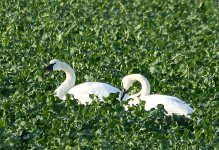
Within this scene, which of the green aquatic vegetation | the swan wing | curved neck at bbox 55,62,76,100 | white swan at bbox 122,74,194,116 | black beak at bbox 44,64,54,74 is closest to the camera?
the green aquatic vegetation

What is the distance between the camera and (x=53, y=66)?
1380 centimetres

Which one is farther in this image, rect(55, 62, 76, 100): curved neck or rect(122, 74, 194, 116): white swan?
rect(55, 62, 76, 100): curved neck

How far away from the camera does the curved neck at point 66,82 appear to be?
13.2 meters

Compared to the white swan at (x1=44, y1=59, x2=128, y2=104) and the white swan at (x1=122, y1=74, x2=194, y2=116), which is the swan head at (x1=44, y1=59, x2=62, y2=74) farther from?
the white swan at (x1=122, y1=74, x2=194, y2=116)

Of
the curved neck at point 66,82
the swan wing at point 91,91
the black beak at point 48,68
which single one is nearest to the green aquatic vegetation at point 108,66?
the black beak at point 48,68

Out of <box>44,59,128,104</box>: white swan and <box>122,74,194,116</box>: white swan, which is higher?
<box>44,59,128,104</box>: white swan

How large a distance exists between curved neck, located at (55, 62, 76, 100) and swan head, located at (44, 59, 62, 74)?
47mm

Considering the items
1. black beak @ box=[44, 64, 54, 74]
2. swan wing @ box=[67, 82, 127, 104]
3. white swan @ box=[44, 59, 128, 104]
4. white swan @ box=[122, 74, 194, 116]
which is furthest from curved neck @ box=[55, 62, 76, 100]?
white swan @ box=[122, 74, 194, 116]

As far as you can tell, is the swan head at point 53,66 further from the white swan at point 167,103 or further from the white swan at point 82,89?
the white swan at point 167,103

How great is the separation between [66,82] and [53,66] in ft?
1.48

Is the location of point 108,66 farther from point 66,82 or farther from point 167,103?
point 167,103

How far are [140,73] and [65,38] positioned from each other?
8.16 feet

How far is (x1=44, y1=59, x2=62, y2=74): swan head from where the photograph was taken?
13781mm

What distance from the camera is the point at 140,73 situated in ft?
47.9
